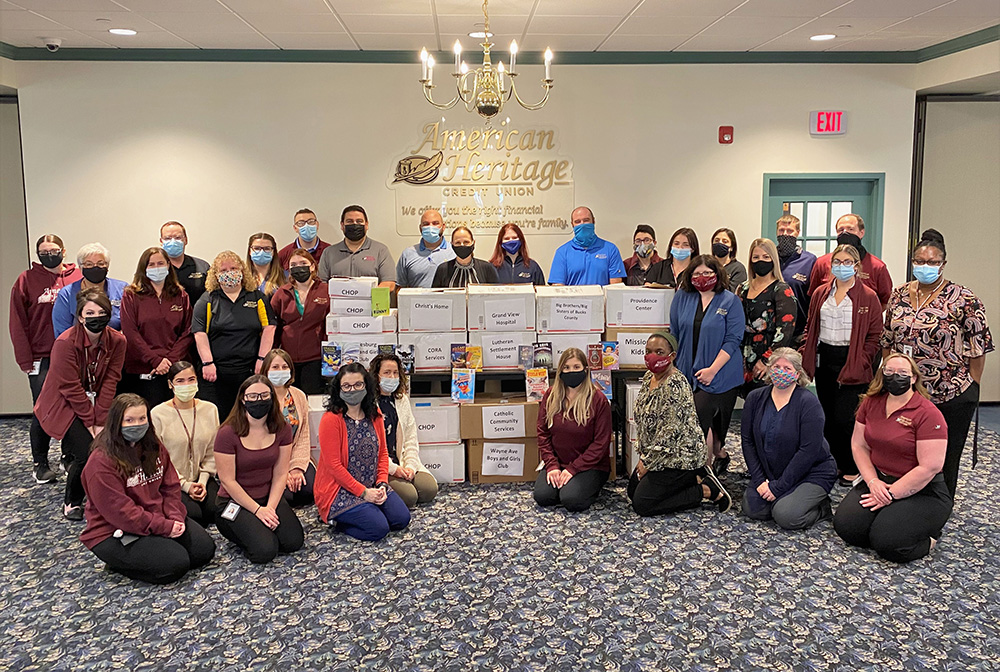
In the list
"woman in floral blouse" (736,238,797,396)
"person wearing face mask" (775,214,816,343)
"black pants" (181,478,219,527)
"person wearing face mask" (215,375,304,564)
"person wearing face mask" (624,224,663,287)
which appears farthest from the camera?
"person wearing face mask" (624,224,663,287)

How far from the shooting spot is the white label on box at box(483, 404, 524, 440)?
5.14 metres

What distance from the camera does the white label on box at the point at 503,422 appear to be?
5.14 m

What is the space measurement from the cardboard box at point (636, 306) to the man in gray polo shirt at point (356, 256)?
165cm

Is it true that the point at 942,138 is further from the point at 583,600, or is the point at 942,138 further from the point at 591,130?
the point at 583,600

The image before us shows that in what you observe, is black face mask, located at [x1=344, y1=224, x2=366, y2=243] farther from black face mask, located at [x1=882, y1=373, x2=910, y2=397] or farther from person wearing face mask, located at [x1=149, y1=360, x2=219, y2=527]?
black face mask, located at [x1=882, y1=373, x2=910, y2=397]

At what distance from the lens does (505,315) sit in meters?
5.21

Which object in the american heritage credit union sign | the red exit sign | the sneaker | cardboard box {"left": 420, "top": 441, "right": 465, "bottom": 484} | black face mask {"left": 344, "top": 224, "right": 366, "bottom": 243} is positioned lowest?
the sneaker

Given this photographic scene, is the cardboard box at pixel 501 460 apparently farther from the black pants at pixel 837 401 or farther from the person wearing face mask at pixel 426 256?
the black pants at pixel 837 401

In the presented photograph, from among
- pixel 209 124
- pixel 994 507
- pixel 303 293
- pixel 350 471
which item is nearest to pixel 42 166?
pixel 209 124

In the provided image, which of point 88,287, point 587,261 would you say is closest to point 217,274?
point 88,287

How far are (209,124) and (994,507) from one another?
637cm

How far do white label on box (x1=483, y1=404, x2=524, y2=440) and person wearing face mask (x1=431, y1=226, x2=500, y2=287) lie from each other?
98 centimetres

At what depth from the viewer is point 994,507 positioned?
15.5 feet

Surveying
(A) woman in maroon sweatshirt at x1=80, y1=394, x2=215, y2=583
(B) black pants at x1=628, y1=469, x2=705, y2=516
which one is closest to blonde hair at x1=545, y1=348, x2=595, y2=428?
(B) black pants at x1=628, y1=469, x2=705, y2=516
